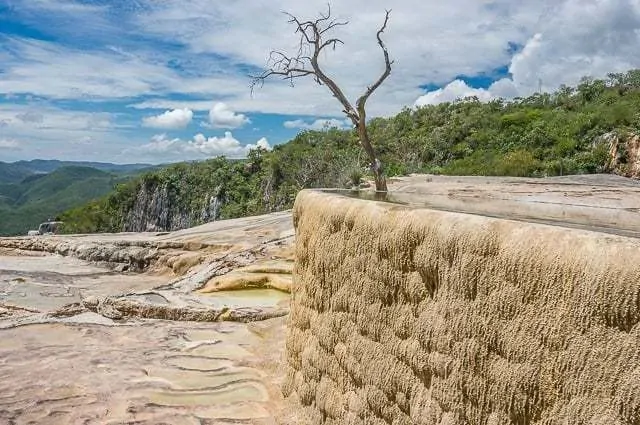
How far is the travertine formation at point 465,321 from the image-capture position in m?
2.03

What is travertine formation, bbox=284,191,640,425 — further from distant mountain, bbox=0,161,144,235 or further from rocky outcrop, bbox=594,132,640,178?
distant mountain, bbox=0,161,144,235

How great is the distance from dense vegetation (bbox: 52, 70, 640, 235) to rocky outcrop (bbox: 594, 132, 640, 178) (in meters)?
0.49

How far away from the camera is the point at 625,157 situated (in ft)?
49.9

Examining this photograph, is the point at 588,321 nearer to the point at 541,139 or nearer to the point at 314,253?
the point at 314,253

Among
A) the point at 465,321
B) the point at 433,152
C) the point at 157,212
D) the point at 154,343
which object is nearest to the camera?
the point at 465,321

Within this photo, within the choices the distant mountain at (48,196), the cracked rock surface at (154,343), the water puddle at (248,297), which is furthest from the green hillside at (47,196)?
the water puddle at (248,297)

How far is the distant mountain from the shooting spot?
88.4 m

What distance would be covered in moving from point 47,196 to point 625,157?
A: 136 meters

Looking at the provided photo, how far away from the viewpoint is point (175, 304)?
742cm

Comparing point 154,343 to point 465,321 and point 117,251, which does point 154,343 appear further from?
point 117,251

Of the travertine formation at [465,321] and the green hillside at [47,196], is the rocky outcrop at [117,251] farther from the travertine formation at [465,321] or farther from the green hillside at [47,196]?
the green hillside at [47,196]

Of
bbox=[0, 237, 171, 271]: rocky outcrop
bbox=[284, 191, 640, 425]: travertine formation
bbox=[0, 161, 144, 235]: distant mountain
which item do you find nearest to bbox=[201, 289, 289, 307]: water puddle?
bbox=[284, 191, 640, 425]: travertine formation

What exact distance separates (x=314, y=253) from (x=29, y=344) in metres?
3.26

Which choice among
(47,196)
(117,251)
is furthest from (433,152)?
(47,196)
